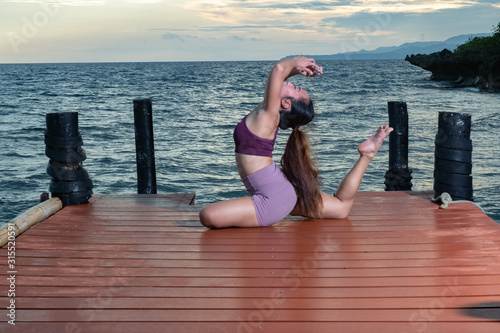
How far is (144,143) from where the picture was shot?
657cm

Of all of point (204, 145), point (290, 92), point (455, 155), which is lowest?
point (204, 145)

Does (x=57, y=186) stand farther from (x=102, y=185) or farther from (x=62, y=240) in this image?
(x=102, y=185)

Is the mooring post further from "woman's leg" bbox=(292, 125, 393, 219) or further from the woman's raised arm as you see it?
the woman's raised arm

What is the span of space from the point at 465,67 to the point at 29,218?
47670mm

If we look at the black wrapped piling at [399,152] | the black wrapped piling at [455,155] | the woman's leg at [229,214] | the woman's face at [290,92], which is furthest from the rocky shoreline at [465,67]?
the woman's leg at [229,214]

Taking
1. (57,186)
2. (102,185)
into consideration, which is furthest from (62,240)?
(102,185)

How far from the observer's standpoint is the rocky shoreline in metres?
41.0

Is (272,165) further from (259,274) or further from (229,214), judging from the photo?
(259,274)

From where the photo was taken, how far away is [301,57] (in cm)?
438

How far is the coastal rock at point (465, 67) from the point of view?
135 ft

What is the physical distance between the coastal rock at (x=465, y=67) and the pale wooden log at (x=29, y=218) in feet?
130

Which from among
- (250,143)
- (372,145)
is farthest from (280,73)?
(372,145)

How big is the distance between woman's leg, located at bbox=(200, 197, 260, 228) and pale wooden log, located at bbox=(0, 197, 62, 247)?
4.76ft

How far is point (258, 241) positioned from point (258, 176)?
57cm
